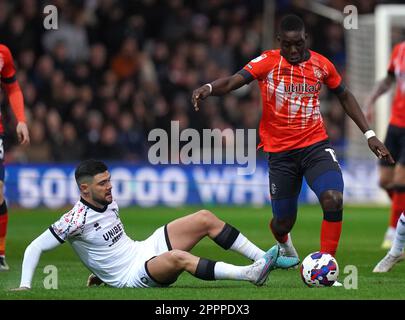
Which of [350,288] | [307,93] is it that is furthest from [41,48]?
[350,288]

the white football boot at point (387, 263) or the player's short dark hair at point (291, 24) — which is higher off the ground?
the player's short dark hair at point (291, 24)

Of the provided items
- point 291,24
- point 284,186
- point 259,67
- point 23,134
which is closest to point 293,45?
point 291,24

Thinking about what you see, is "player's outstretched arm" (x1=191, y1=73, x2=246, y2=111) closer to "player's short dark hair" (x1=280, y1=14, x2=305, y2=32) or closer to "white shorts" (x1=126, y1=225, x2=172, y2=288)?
"player's short dark hair" (x1=280, y1=14, x2=305, y2=32)

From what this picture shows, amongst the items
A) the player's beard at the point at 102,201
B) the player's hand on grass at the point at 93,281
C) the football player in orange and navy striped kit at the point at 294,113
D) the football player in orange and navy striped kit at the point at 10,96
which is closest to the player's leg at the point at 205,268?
the player's beard at the point at 102,201

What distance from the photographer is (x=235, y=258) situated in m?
11.7

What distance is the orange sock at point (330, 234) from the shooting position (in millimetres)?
9008

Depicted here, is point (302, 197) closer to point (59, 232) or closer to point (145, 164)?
point (145, 164)

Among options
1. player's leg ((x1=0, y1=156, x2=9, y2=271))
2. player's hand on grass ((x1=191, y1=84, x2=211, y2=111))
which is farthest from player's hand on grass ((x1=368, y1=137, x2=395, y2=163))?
player's leg ((x1=0, y1=156, x2=9, y2=271))

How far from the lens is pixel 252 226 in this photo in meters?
15.9

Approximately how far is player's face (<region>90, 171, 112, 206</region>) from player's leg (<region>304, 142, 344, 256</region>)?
1.84 metres

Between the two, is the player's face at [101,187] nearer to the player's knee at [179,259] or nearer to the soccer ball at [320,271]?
the player's knee at [179,259]

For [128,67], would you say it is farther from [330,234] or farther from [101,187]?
[101,187]

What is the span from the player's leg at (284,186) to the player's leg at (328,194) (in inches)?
11.7
